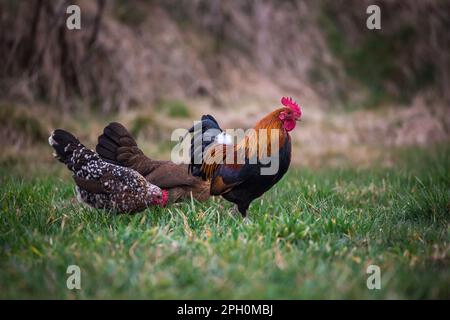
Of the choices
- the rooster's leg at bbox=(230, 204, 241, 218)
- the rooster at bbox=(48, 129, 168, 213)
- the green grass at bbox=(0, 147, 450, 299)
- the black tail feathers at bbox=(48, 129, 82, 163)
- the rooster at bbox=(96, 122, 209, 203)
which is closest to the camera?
the green grass at bbox=(0, 147, 450, 299)

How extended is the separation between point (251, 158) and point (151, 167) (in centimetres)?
159

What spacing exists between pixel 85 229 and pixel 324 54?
42.8 ft

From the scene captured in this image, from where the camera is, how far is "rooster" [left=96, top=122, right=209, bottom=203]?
18.8ft

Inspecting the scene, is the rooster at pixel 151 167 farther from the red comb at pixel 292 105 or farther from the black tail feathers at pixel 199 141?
the red comb at pixel 292 105

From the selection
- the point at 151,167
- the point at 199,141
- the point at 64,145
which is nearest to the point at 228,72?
the point at 151,167

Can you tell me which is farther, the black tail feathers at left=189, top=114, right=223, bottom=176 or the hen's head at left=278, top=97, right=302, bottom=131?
the black tail feathers at left=189, top=114, right=223, bottom=176

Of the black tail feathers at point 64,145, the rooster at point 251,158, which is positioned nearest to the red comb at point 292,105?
the rooster at point 251,158

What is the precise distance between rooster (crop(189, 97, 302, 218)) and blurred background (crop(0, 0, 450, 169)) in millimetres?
4077

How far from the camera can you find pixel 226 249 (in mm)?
A: 3875

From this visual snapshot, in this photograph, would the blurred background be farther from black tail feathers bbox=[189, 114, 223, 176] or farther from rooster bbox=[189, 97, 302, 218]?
rooster bbox=[189, 97, 302, 218]

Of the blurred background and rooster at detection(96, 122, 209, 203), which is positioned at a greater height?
the blurred background

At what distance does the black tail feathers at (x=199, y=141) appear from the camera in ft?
18.1

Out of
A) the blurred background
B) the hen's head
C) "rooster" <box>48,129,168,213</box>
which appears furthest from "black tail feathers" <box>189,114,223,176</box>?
the blurred background

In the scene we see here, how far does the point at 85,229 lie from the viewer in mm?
4461
